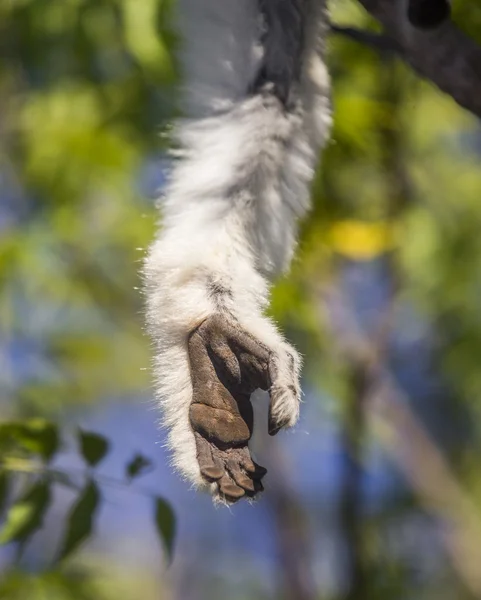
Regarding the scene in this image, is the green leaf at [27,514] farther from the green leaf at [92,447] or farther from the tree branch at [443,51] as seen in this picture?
the tree branch at [443,51]

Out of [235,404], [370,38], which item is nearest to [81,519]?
[235,404]

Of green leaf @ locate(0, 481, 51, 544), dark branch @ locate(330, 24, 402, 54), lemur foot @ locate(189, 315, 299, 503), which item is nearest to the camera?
lemur foot @ locate(189, 315, 299, 503)

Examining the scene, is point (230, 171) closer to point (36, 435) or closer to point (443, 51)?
point (443, 51)

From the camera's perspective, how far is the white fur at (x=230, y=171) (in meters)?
1.58

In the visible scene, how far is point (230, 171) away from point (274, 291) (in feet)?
2.52

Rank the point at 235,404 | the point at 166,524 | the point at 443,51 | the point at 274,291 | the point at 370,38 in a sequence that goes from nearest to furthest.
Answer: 1. the point at 235,404
2. the point at 443,51
3. the point at 370,38
4. the point at 166,524
5. the point at 274,291

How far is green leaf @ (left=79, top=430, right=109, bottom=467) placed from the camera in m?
1.97

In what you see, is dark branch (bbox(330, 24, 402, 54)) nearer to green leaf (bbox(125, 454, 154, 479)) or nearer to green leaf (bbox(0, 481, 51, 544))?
green leaf (bbox(125, 454, 154, 479))

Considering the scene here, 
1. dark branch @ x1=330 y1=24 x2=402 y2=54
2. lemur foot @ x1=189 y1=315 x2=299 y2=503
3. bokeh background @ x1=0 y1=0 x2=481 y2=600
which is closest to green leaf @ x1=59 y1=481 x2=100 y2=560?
bokeh background @ x1=0 y1=0 x2=481 y2=600

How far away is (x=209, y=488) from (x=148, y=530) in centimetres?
778

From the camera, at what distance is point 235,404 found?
133 centimetres

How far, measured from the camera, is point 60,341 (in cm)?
390

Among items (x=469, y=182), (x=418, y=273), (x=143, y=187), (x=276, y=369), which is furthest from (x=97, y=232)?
(x=276, y=369)

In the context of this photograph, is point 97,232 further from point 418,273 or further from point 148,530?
point 148,530
